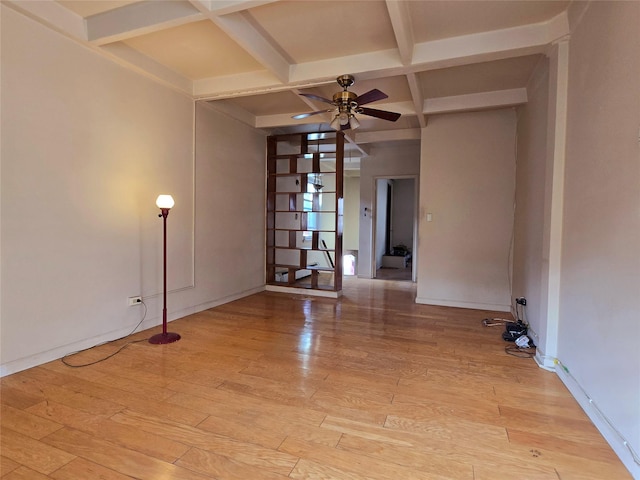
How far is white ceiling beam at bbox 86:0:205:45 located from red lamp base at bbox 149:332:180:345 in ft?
8.61

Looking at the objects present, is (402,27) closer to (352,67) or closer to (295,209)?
(352,67)

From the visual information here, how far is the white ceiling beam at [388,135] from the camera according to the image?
5.32 meters

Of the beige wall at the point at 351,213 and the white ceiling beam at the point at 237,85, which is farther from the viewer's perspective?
the beige wall at the point at 351,213

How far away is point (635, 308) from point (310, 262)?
5.85 meters

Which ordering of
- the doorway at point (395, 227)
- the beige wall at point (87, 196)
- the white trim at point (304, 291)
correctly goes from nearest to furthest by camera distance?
the beige wall at point (87, 196)
the white trim at point (304, 291)
the doorway at point (395, 227)

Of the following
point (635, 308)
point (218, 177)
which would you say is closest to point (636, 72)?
point (635, 308)

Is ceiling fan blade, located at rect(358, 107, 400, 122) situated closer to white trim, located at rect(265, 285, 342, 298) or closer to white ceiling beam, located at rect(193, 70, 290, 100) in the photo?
white ceiling beam, located at rect(193, 70, 290, 100)

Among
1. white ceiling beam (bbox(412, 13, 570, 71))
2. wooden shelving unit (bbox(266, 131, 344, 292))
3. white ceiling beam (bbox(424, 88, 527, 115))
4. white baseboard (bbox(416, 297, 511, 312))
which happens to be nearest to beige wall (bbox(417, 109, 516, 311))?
white baseboard (bbox(416, 297, 511, 312))

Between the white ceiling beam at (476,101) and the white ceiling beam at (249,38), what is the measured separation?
1949mm

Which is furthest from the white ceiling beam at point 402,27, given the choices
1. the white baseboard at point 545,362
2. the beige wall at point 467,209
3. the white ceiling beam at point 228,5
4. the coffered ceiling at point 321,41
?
the white baseboard at point 545,362

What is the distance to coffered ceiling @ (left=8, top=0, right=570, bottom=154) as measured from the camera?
7.94 feet

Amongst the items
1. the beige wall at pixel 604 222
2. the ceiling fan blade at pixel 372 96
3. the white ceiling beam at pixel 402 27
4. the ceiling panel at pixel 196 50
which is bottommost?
the beige wall at pixel 604 222

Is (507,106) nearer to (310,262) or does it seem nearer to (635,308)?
(635,308)

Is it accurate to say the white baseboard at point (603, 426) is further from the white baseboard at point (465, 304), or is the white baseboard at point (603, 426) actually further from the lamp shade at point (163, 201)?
the lamp shade at point (163, 201)
